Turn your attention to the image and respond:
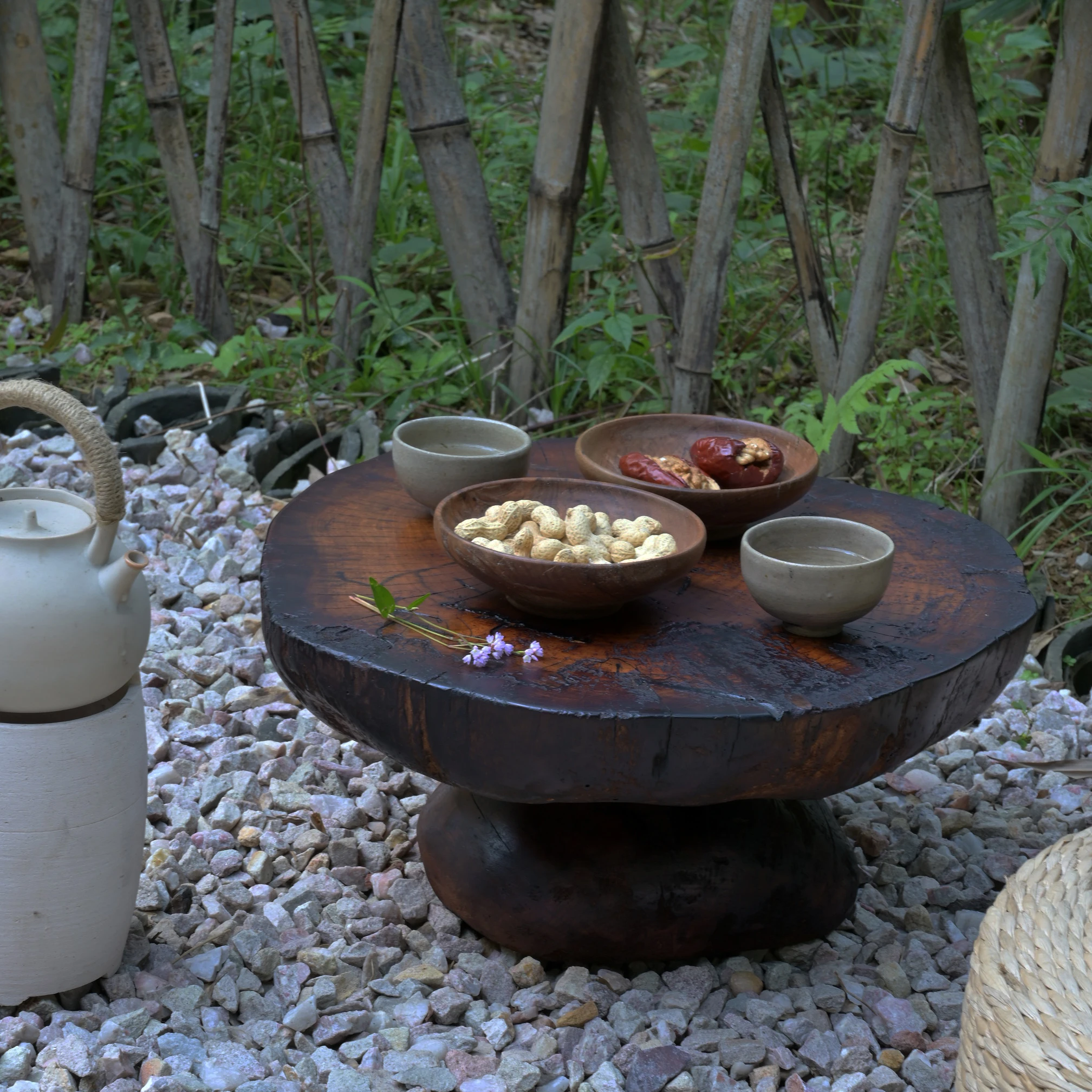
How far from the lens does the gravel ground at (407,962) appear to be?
5.23ft

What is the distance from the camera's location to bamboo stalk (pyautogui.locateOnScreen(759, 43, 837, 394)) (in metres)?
3.03

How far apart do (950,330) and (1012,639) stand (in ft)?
7.61

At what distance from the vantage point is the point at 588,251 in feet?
11.9

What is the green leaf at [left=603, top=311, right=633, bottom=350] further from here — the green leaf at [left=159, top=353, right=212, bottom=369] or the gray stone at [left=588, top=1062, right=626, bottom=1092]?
the gray stone at [left=588, top=1062, right=626, bottom=1092]

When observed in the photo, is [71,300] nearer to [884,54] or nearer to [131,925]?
[131,925]

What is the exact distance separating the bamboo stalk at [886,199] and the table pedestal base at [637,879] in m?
1.39

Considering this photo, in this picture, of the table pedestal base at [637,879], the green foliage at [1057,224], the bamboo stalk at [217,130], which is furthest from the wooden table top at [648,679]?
the bamboo stalk at [217,130]

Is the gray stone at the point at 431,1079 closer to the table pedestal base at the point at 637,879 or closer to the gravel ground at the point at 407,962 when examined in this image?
the gravel ground at the point at 407,962

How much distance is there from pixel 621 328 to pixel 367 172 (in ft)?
2.74

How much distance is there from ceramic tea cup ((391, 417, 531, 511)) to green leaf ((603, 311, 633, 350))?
45.6 inches

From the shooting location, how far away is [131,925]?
5.87 feet

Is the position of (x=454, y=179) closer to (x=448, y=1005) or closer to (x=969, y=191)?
(x=969, y=191)

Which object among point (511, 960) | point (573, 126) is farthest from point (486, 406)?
point (511, 960)

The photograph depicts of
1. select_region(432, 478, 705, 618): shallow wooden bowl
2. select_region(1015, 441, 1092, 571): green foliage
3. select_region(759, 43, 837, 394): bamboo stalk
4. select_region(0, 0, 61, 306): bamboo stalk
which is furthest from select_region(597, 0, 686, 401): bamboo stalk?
select_region(0, 0, 61, 306): bamboo stalk
